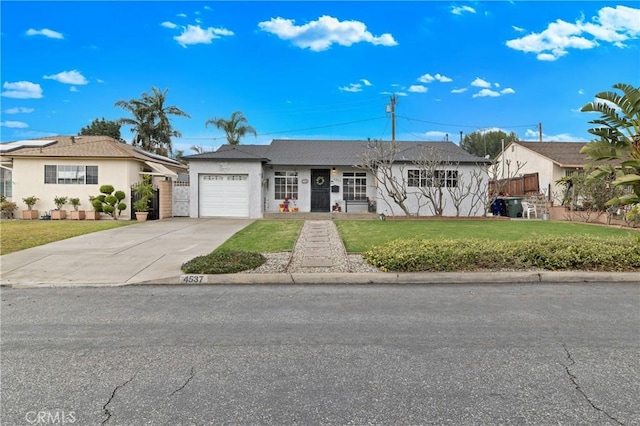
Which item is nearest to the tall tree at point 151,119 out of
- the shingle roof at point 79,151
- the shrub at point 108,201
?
the shingle roof at point 79,151

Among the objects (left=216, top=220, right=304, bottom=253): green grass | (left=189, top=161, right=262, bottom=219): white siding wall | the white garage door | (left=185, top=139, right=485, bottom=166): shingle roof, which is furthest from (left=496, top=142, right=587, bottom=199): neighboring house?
(left=216, top=220, right=304, bottom=253): green grass

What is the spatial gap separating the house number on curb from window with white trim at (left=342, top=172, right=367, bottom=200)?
1508cm

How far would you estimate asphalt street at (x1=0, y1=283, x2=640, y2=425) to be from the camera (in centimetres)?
280

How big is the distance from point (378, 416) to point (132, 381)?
2070 millimetres

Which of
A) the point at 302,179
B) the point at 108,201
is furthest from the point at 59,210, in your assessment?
the point at 302,179

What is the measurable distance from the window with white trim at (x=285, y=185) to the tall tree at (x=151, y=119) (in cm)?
1699

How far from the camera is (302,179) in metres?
21.3

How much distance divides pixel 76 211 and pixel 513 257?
63.4 ft

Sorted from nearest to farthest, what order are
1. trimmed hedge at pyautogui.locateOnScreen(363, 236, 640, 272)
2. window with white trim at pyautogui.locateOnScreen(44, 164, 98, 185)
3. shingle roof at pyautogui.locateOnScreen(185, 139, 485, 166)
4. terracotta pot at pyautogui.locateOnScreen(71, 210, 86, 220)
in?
trimmed hedge at pyautogui.locateOnScreen(363, 236, 640, 272), terracotta pot at pyautogui.locateOnScreen(71, 210, 86, 220), window with white trim at pyautogui.locateOnScreen(44, 164, 98, 185), shingle roof at pyautogui.locateOnScreen(185, 139, 485, 166)

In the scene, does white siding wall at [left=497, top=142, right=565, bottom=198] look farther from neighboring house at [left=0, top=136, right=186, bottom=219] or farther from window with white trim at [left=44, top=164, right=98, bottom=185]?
window with white trim at [left=44, top=164, right=98, bottom=185]

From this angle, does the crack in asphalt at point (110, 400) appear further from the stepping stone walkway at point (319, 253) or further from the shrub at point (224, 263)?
the stepping stone walkway at point (319, 253)

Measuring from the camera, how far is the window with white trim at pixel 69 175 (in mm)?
19672

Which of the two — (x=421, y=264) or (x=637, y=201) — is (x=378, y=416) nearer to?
(x=421, y=264)

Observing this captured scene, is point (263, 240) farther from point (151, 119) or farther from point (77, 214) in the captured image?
point (151, 119)
